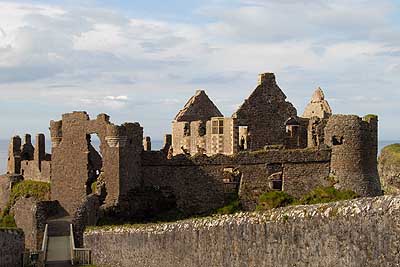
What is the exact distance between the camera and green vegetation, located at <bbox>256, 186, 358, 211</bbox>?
33438 mm

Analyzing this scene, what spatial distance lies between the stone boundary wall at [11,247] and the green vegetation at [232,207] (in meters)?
10.2

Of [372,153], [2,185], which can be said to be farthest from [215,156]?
[2,185]

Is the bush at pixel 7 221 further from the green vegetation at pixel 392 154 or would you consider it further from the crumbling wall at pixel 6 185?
the green vegetation at pixel 392 154

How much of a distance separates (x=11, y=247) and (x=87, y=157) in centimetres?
1018

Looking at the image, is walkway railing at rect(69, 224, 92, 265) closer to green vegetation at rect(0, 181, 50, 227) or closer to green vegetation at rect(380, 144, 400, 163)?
green vegetation at rect(0, 181, 50, 227)

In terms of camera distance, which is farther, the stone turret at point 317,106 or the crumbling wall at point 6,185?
the stone turret at point 317,106

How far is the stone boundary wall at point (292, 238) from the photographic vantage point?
9.16 metres

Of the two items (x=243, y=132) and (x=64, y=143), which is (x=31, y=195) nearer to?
(x=64, y=143)

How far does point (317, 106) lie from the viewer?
48.8m

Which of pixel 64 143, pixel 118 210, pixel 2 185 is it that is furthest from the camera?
pixel 2 185

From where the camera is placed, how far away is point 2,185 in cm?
4428

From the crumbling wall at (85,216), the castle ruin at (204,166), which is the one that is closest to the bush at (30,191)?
the castle ruin at (204,166)

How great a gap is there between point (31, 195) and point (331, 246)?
1268 inches

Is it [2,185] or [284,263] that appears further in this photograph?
[2,185]
